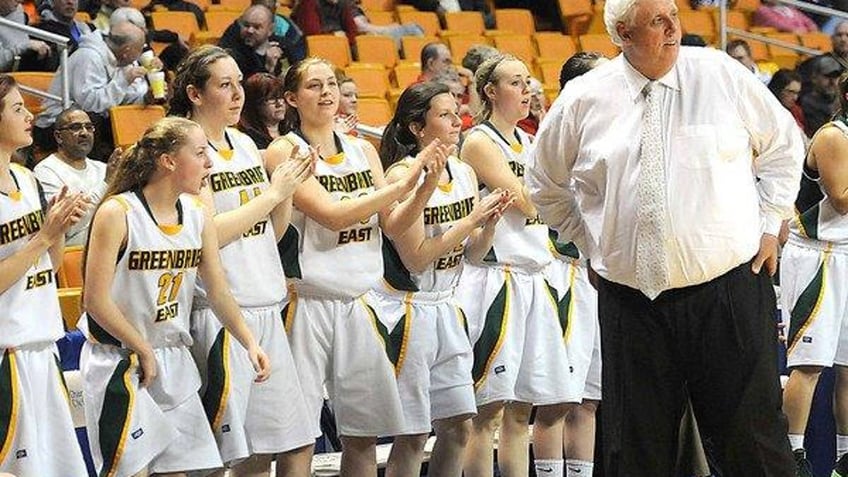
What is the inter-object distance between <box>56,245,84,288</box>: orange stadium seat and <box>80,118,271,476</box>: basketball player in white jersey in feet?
6.88

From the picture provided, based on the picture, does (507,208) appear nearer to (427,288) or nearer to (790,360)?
(427,288)

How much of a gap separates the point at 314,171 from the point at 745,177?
1662mm

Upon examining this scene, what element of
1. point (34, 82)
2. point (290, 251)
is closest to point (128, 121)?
point (34, 82)

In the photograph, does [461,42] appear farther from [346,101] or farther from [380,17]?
[346,101]

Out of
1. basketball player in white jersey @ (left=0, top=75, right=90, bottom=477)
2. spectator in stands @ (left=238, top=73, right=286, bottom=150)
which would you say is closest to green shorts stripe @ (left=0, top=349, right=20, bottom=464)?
basketball player in white jersey @ (left=0, top=75, right=90, bottom=477)

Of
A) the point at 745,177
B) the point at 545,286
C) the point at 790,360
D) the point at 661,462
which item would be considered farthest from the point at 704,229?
the point at 790,360

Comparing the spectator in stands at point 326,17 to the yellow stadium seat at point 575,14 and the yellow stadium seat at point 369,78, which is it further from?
the yellow stadium seat at point 575,14

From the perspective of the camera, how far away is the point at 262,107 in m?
6.10

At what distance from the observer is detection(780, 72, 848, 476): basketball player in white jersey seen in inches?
261

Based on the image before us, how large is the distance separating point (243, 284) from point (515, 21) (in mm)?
8371

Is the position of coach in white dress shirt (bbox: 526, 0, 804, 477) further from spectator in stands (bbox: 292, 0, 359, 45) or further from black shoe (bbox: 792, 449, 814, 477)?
spectator in stands (bbox: 292, 0, 359, 45)

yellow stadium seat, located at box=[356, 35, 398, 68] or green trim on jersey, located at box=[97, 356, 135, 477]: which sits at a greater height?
yellow stadium seat, located at box=[356, 35, 398, 68]

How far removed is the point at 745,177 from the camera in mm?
4484

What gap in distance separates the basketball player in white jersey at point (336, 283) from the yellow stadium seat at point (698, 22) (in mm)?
7893
